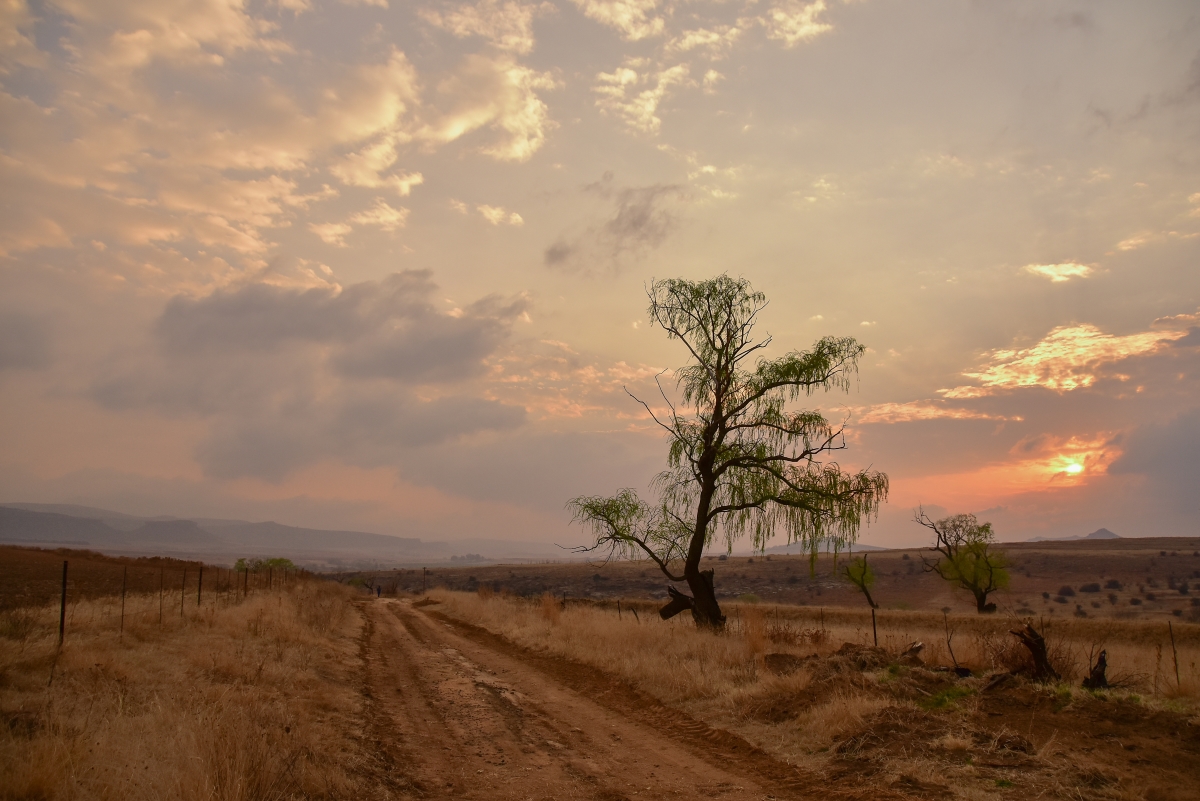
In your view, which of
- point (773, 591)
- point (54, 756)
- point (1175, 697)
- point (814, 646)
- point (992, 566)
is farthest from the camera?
point (773, 591)

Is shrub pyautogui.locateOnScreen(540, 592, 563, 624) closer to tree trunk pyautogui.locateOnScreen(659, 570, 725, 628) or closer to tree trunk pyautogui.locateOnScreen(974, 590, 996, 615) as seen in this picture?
tree trunk pyautogui.locateOnScreen(659, 570, 725, 628)

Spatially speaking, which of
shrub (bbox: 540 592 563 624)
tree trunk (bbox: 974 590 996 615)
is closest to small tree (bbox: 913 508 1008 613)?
tree trunk (bbox: 974 590 996 615)

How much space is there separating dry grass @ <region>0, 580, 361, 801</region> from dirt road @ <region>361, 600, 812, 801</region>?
86cm

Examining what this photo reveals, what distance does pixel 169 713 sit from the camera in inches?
312

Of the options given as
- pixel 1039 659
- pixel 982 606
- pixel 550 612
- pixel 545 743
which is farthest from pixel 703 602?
pixel 982 606

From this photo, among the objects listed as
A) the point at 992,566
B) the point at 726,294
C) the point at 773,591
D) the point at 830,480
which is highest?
the point at 726,294

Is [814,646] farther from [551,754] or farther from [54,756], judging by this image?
[54,756]

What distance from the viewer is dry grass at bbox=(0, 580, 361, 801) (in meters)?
5.79

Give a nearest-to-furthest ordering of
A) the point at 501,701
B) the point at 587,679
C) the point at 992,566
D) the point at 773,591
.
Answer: the point at 501,701
the point at 587,679
the point at 992,566
the point at 773,591

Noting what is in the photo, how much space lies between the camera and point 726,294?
18875 mm

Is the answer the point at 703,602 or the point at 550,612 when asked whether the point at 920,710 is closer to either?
the point at 703,602

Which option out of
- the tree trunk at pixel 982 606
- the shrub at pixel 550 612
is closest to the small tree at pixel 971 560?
the tree trunk at pixel 982 606

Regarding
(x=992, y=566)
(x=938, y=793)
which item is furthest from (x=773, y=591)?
(x=938, y=793)

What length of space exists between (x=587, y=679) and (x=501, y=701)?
275 centimetres
